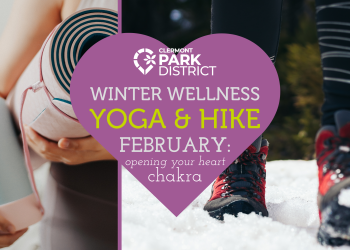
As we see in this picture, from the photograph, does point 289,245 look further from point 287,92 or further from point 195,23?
point 195,23

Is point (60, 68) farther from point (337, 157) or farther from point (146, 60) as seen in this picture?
point (337, 157)

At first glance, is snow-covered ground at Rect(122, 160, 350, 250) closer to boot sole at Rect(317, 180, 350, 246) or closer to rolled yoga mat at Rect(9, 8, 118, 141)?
boot sole at Rect(317, 180, 350, 246)

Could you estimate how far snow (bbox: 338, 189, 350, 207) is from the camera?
0.40m

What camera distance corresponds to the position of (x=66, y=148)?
518 mm

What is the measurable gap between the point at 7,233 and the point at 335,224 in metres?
0.45

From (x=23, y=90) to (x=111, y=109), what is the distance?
0.43ft

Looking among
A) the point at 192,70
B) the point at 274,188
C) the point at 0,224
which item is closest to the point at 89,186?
the point at 0,224

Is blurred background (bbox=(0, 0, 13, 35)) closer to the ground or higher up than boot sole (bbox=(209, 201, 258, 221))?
higher up

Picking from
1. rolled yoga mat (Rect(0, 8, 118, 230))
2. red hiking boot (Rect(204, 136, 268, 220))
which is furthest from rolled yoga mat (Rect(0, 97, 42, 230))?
red hiking boot (Rect(204, 136, 268, 220))

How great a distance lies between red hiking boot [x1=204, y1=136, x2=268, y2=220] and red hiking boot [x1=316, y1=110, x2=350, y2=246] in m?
0.11

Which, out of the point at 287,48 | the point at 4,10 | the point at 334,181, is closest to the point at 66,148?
the point at 4,10

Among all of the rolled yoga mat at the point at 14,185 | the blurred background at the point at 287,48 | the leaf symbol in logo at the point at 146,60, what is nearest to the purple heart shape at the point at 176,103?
the leaf symbol in logo at the point at 146,60

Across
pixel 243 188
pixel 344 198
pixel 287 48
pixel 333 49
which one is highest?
pixel 333 49

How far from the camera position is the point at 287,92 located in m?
1.91
